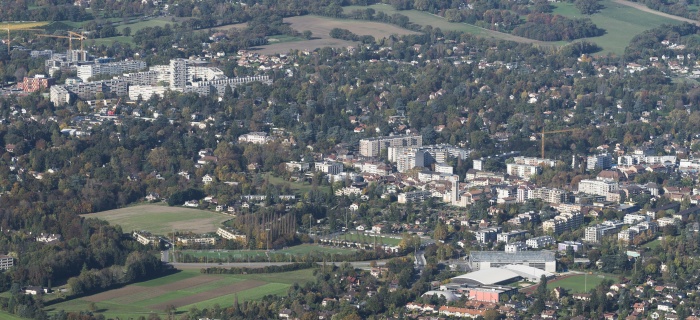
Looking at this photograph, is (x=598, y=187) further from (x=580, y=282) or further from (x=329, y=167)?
(x=580, y=282)

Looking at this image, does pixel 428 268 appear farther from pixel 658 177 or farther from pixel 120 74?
pixel 120 74

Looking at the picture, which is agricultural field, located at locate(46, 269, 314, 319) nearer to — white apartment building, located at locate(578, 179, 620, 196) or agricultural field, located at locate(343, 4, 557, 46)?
white apartment building, located at locate(578, 179, 620, 196)

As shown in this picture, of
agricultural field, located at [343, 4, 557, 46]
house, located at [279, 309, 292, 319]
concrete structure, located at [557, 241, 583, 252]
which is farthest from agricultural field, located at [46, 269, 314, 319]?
agricultural field, located at [343, 4, 557, 46]

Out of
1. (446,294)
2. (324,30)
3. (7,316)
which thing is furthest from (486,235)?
(324,30)

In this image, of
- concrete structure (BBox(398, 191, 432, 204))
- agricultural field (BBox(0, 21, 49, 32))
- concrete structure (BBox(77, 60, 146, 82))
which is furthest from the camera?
agricultural field (BBox(0, 21, 49, 32))

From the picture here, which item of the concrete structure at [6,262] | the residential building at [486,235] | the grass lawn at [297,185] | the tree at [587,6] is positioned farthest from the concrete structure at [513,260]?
the tree at [587,6]

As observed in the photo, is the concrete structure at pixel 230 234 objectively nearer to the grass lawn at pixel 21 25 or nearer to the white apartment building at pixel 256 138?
the white apartment building at pixel 256 138
